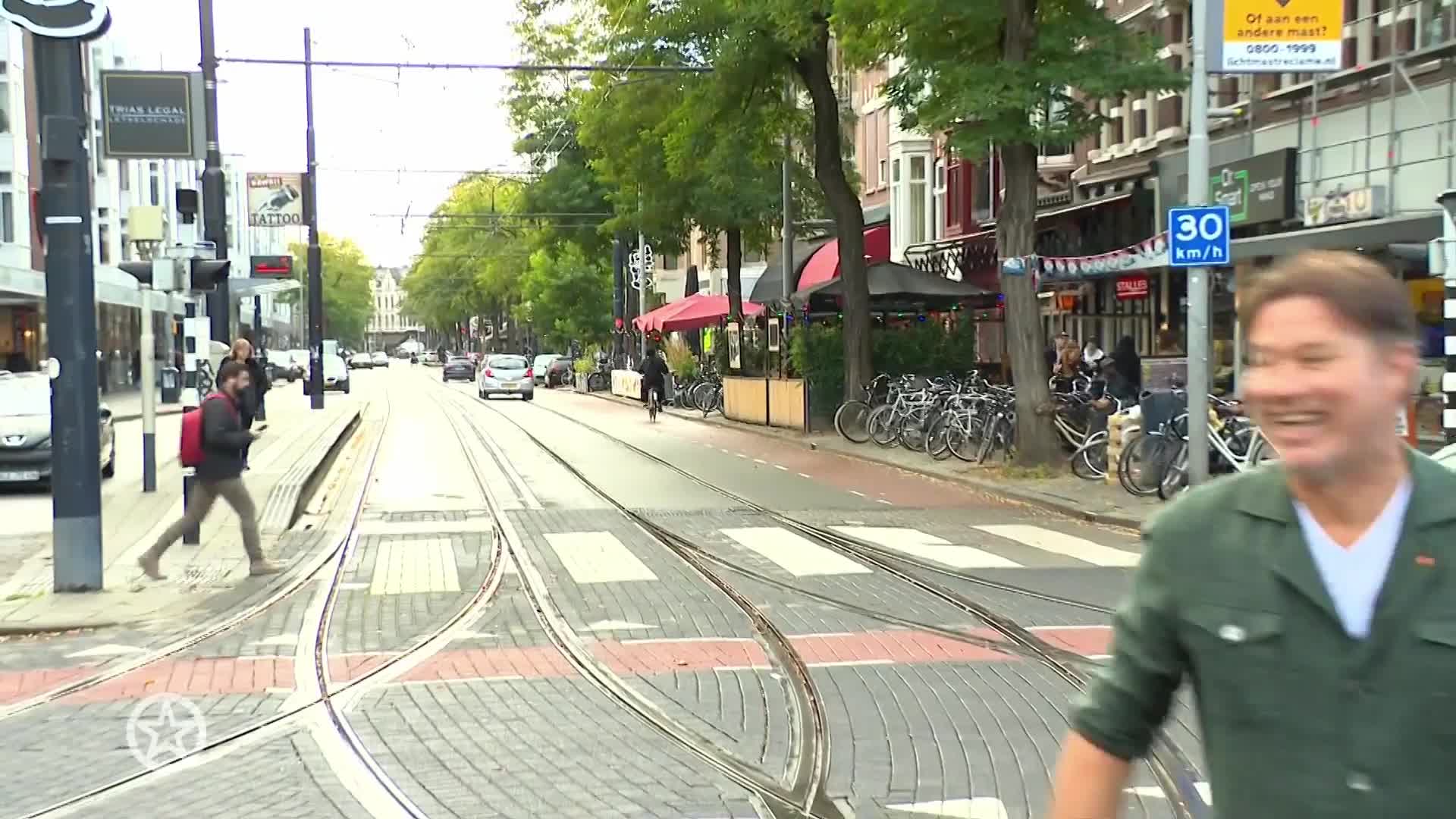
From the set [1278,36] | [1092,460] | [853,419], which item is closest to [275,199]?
[853,419]

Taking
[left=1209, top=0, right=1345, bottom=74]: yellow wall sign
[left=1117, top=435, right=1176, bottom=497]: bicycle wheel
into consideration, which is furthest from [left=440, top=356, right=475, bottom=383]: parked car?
[left=1209, top=0, right=1345, bottom=74]: yellow wall sign

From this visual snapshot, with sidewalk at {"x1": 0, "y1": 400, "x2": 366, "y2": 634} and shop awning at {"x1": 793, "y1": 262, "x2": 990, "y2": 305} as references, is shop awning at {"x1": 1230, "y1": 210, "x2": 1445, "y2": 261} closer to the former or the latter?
shop awning at {"x1": 793, "y1": 262, "x2": 990, "y2": 305}

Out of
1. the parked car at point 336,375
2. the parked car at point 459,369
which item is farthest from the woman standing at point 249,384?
the parked car at point 459,369

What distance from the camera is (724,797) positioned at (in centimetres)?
531

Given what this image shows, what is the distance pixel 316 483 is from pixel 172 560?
7.41m

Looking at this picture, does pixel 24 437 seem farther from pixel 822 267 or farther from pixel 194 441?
pixel 822 267

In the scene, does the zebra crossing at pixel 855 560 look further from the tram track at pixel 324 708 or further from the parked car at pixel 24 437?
the parked car at pixel 24 437

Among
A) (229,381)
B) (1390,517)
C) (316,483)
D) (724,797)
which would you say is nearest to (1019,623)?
(724,797)

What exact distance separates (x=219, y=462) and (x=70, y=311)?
173cm

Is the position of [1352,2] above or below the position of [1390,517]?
above

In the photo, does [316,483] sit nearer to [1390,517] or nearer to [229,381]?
[229,381]

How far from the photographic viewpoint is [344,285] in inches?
5084

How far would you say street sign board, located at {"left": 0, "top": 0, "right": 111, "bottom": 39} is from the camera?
30.3 feet

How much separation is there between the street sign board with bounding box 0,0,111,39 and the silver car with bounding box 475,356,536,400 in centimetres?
4002
